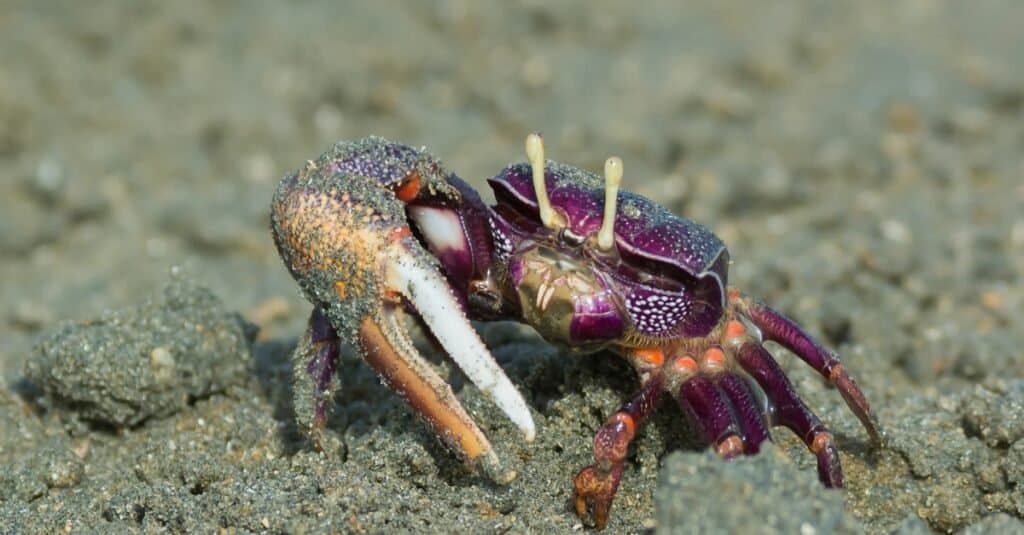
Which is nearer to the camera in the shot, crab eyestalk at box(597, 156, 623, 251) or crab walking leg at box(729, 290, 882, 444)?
crab eyestalk at box(597, 156, 623, 251)

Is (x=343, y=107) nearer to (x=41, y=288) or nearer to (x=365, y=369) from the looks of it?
(x=41, y=288)

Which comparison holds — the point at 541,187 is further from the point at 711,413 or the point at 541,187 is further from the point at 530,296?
the point at 711,413

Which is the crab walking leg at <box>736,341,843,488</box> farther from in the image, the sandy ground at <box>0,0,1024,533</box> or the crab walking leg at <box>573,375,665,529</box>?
the crab walking leg at <box>573,375,665,529</box>

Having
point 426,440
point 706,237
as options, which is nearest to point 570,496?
point 426,440

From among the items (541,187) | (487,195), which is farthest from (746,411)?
(487,195)

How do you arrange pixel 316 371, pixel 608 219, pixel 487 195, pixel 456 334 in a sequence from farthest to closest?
pixel 487 195 < pixel 316 371 < pixel 608 219 < pixel 456 334

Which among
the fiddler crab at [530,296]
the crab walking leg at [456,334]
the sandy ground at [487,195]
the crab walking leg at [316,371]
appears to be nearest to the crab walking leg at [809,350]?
the fiddler crab at [530,296]

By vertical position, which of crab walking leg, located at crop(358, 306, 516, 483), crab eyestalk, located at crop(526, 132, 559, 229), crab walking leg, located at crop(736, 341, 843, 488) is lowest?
crab walking leg, located at crop(736, 341, 843, 488)

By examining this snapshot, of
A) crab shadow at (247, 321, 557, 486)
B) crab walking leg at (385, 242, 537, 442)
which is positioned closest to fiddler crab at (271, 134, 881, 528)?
crab walking leg at (385, 242, 537, 442)
